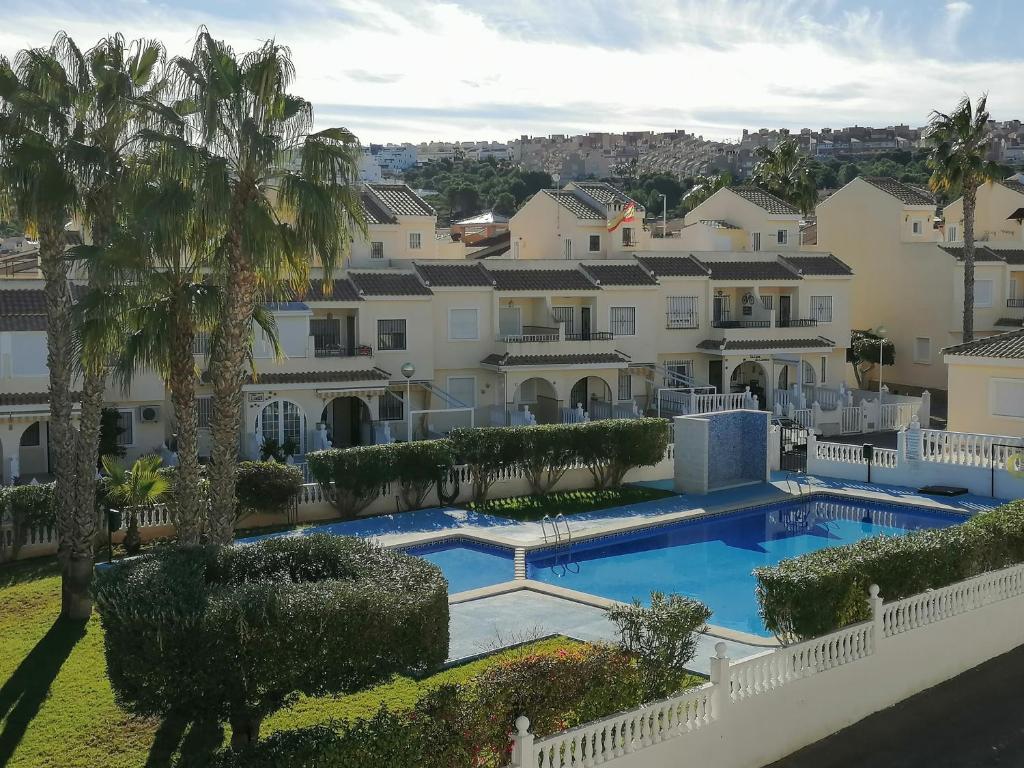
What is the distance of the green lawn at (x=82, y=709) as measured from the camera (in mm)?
14695

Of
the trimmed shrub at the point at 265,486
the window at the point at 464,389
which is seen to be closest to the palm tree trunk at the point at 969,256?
the window at the point at 464,389

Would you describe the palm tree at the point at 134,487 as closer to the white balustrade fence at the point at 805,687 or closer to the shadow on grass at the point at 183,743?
the shadow on grass at the point at 183,743

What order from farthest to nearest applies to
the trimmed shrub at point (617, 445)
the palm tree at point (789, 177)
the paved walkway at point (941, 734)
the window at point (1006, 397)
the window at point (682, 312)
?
1. the palm tree at point (789, 177)
2. the window at point (682, 312)
3. the window at point (1006, 397)
4. the trimmed shrub at point (617, 445)
5. the paved walkway at point (941, 734)

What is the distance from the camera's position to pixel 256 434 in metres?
35.8

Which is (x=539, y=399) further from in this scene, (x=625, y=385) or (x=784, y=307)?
(x=784, y=307)

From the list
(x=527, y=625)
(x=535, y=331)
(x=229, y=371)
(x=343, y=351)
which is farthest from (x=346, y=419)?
(x=229, y=371)

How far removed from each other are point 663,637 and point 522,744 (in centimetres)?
326

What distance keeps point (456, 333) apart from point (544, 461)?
1054cm

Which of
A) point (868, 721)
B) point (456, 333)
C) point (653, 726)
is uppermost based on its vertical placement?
point (456, 333)

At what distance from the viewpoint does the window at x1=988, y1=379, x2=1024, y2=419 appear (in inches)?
1304

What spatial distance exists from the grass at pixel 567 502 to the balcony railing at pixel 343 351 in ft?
29.6

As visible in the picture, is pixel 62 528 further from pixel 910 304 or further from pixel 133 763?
pixel 910 304

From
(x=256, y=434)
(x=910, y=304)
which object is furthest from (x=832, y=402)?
(x=256, y=434)

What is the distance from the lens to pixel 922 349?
2087 inches
